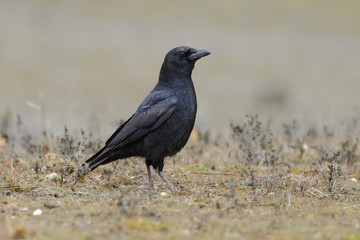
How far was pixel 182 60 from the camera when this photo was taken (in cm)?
680

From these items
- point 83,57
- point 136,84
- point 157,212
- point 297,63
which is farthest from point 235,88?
point 157,212

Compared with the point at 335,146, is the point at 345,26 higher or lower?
higher

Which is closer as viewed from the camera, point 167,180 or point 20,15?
point 167,180

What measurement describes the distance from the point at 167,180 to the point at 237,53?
89.6 feet

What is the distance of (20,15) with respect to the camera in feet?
128

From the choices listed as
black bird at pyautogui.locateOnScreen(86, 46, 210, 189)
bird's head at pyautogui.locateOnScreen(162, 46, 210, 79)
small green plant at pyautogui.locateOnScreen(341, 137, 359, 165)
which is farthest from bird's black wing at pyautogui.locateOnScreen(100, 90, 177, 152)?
small green plant at pyautogui.locateOnScreen(341, 137, 359, 165)

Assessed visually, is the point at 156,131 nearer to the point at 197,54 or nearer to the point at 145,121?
the point at 145,121

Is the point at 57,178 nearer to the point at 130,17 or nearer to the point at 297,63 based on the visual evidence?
the point at 297,63

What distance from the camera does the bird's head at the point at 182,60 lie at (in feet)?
22.1

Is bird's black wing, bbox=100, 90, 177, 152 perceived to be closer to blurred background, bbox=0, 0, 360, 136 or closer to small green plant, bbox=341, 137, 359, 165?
small green plant, bbox=341, 137, 359, 165

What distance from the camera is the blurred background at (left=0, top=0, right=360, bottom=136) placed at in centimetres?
2309

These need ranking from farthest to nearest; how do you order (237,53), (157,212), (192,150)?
(237,53) < (192,150) < (157,212)

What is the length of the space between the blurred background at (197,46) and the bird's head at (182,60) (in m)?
4.22

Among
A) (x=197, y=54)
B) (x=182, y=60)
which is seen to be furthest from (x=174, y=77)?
(x=197, y=54)
